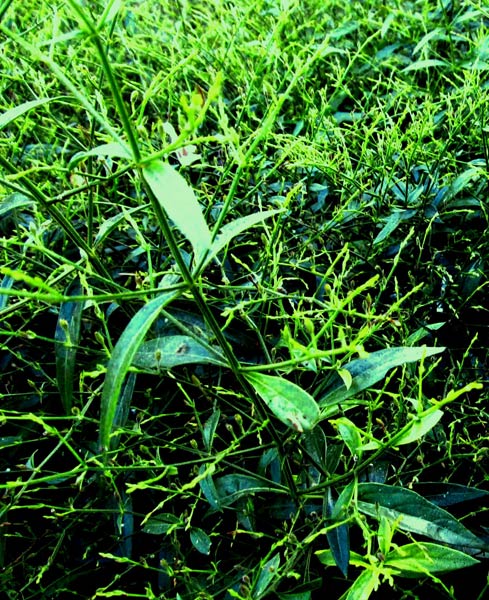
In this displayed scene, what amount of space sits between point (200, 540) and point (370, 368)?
0.39 meters

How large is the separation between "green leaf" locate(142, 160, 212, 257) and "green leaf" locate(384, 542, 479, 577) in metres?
0.45

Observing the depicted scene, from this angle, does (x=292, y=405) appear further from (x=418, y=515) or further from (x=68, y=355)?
(x=68, y=355)

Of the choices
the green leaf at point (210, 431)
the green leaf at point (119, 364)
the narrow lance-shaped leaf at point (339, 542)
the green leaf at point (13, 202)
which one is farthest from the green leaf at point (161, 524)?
the green leaf at point (13, 202)

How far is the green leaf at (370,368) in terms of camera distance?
2.91 ft

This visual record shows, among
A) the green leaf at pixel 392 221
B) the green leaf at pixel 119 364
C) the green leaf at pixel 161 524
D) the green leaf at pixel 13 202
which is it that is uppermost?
the green leaf at pixel 13 202

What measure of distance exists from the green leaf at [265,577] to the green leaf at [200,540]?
0.31ft

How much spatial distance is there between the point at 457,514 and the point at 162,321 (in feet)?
1.95

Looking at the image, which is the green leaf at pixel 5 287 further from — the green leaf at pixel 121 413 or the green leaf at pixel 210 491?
the green leaf at pixel 210 491

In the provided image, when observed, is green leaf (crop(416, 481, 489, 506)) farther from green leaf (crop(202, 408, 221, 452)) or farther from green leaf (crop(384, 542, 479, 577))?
green leaf (crop(202, 408, 221, 452))

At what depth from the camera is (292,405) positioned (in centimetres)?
78

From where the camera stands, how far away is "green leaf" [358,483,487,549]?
2.99ft

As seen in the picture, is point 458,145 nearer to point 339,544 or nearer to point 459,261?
point 459,261

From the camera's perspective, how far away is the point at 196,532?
1085mm

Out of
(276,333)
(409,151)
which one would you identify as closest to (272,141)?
(409,151)
